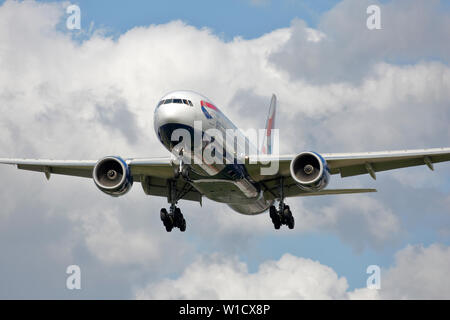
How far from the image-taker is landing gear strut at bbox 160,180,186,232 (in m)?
42.5

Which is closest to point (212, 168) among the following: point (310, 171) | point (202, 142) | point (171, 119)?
point (202, 142)

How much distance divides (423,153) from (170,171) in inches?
501

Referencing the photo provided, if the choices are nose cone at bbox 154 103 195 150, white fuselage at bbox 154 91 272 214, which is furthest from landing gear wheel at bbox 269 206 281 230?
nose cone at bbox 154 103 195 150

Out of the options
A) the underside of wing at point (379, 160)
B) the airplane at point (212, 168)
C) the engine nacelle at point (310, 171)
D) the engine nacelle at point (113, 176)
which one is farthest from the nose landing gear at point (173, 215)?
the underside of wing at point (379, 160)

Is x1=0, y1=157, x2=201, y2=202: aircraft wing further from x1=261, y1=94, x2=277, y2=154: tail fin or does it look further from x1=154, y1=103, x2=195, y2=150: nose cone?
x1=261, y1=94, x2=277, y2=154: tail fin

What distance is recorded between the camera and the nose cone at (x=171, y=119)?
114 ft

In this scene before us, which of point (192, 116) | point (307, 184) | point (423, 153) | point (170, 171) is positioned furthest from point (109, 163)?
point (423, 153)

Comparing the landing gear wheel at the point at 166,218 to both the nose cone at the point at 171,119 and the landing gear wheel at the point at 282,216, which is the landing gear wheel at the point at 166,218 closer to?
the landing gear wheel at the point at 282,216

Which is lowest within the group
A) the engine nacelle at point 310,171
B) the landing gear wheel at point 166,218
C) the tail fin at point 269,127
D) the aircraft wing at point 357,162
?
the landing gear wheel at point 166,218

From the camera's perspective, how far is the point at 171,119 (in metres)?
34.7

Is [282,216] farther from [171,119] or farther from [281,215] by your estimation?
[171,119]
